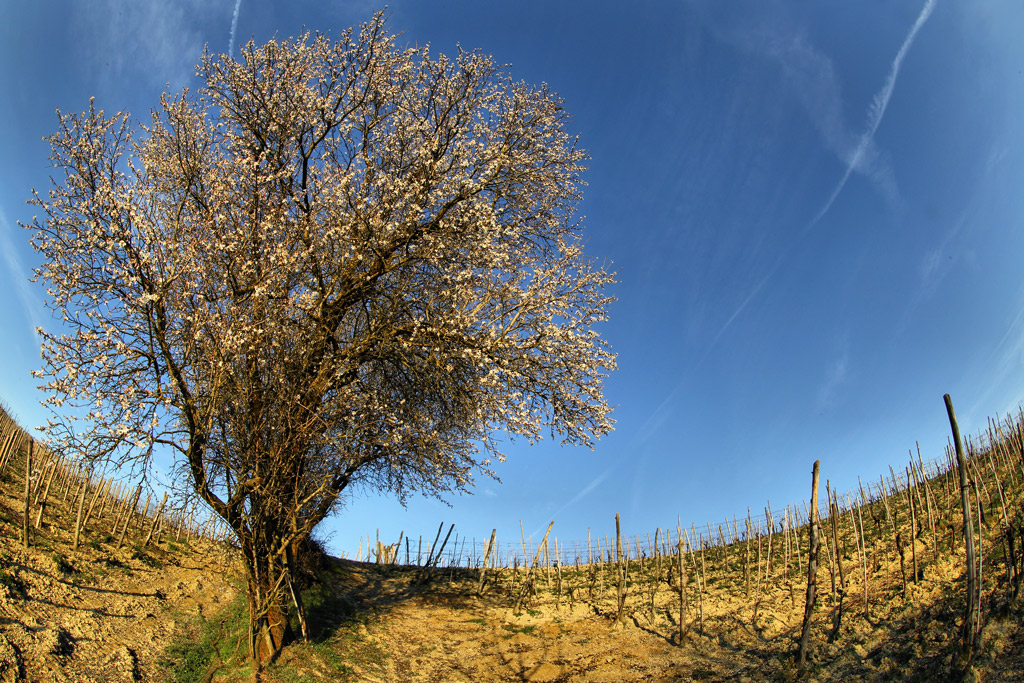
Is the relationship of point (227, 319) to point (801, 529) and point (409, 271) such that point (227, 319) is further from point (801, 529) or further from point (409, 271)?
point (801, 529)

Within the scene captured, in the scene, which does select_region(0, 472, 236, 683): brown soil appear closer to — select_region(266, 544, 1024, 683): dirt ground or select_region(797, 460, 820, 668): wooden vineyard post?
select_region(266, 544, 1024, 683): dirt ground

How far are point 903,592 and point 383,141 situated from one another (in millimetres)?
15003

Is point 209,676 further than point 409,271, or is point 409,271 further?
point 409,271

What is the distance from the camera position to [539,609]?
1508 cm

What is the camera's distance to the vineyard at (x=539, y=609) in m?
9.14

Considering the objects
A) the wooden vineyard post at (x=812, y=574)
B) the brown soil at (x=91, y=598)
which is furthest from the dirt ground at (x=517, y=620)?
the wooden vineyard post at (x=812, y=574)

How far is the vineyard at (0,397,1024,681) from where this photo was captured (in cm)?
914

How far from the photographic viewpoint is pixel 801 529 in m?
17.7

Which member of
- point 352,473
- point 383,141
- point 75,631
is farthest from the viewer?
point 383,141

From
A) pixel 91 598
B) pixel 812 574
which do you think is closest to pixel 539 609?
pixel 812 574

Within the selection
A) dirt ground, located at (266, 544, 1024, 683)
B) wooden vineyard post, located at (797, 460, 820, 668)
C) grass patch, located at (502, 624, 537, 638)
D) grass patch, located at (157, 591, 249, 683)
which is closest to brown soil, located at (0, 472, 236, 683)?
grass patch, located at (157, 591, 249, 683)

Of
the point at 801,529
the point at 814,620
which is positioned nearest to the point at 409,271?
the point at 814,620

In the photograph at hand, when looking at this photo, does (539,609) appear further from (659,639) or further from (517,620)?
(659,639)

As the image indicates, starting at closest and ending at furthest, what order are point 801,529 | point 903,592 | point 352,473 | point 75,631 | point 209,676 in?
point 75,631, point 209,676, point 903,592, point 352,473, point 801,529
